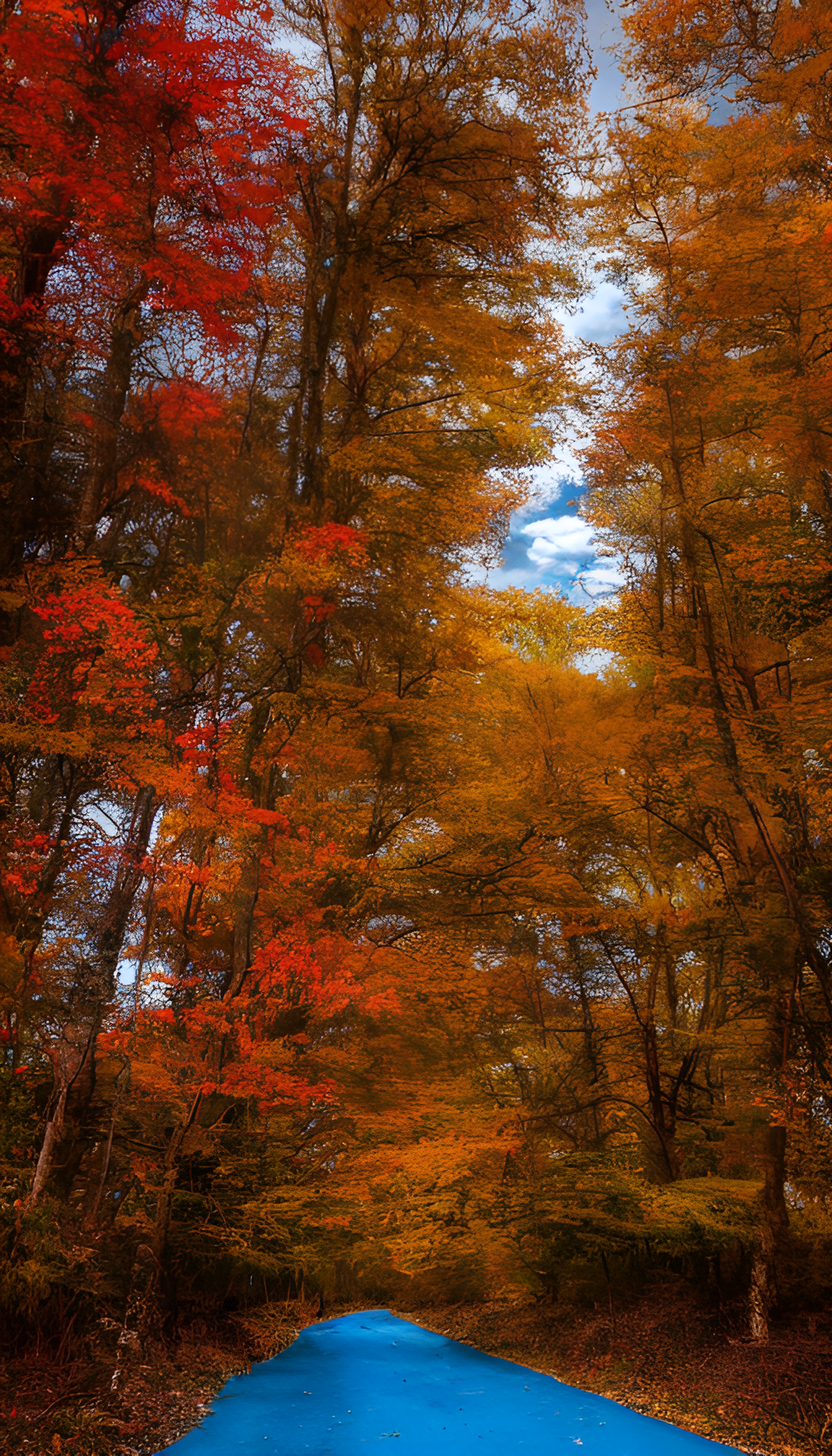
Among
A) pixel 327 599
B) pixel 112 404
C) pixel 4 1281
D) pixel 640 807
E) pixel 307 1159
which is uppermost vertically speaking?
pixel 112 404

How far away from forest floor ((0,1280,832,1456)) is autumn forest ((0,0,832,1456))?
0.25ft

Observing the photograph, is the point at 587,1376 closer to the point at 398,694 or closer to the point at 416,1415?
the point at 416,1415

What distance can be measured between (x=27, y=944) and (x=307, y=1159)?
432cm

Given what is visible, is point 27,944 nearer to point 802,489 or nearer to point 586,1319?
point 586,1319

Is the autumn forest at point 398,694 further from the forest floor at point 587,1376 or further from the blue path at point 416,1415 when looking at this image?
the blue path at point 416,1415

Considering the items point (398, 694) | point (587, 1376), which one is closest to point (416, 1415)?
point (587, 1376)

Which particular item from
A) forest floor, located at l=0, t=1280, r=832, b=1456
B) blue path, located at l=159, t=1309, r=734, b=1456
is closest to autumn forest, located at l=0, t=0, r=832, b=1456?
forest floor, located at l=0, t=1280, r=832, b=1456

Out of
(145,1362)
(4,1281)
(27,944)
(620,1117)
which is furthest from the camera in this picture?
(620,1117)

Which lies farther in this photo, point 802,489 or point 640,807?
point 802,489

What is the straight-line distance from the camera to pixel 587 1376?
1040 centimetres

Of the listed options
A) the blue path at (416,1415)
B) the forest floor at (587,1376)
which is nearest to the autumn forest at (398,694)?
the forest floor at (587,1376)

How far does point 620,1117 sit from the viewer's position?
12.4m

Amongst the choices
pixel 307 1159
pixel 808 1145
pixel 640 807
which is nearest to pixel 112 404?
pixel 640 807

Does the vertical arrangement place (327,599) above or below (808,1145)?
above
